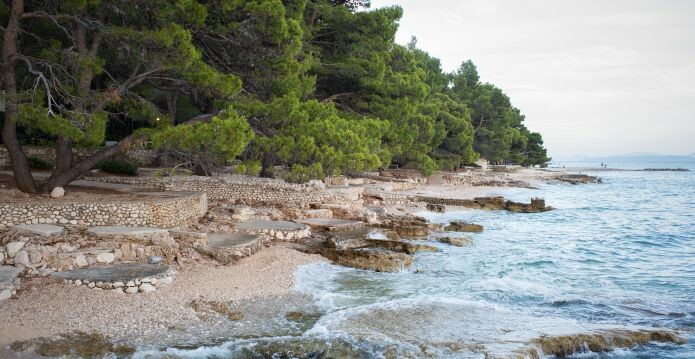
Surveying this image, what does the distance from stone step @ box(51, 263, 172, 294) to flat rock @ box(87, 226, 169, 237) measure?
1.50 m

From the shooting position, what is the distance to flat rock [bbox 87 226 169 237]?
44.8ft

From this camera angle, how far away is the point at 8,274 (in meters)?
11.1

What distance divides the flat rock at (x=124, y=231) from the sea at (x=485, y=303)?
4205mm

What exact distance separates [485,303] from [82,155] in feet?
78.8

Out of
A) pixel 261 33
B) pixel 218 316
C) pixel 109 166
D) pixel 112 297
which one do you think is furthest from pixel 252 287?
pixel 109 166

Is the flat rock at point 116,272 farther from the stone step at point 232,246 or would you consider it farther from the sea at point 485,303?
the sea at point 485,303

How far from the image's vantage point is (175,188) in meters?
21.6

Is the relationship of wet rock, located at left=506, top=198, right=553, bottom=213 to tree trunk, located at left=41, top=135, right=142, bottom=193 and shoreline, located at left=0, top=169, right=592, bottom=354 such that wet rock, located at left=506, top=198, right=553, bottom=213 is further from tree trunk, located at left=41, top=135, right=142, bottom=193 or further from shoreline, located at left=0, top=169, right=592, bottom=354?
tree trunk, located at left=41, top=135, right=142, bottom=193

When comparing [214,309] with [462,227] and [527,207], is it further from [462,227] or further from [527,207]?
[527,207]

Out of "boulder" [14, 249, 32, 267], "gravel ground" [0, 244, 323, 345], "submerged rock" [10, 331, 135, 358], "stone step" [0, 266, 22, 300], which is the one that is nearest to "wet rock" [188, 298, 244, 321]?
"gravel ground" [0, 244, 323, 345]

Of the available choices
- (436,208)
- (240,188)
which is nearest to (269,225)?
(240,188)

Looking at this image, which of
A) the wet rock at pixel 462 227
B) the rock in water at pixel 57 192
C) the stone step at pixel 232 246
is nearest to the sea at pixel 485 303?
the wet rock at pixel 462 227

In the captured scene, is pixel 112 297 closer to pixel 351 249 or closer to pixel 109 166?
pixel 351 249

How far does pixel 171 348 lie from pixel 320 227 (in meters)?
11.3
